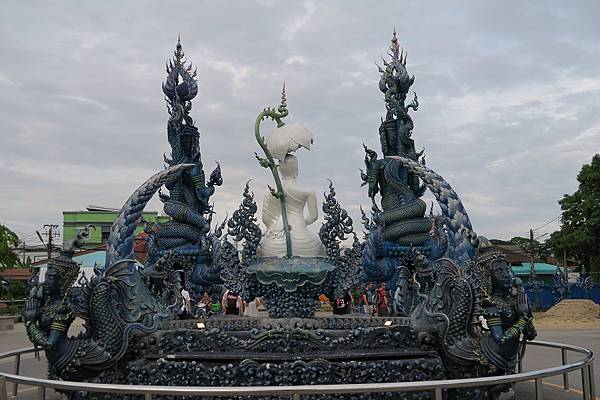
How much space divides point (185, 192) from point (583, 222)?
21.2 m

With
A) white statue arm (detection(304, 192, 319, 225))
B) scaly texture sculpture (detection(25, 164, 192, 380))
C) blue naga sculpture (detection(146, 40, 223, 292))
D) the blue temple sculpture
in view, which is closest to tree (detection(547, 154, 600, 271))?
blue naga sculpture (detection(146, 40, 223, 292))

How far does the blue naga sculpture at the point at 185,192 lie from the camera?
59.8 feet

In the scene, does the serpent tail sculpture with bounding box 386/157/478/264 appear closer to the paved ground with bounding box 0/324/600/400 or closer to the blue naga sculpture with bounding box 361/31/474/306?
the paved ground with bounding box 0/324/600/400

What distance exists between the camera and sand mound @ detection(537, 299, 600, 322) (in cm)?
2472

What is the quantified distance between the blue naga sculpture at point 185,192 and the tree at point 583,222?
753 inches

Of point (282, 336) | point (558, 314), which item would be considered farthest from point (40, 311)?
point (558, 314)

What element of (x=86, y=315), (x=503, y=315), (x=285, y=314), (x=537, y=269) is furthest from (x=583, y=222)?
(x=86, y=315)

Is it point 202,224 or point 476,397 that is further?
point 202,224

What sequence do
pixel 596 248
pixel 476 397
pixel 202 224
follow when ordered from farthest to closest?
pixel 596 248
pixel 202 224
pixel 476 397

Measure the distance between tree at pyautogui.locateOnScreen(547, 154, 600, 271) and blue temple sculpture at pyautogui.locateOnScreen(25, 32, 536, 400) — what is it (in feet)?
73.0

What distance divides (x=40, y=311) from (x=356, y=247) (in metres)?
4.92

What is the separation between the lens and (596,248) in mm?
30422

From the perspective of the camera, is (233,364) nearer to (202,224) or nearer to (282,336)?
(282,336)

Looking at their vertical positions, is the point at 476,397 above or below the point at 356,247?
below
